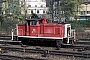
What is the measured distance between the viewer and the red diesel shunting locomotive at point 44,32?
18.6 metres

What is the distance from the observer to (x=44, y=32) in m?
19.1

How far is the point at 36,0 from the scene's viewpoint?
80.2 meters

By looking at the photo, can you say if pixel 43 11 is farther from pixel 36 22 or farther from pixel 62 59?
pixel 62 59

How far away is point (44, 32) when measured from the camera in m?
19.1

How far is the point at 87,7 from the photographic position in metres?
70.8

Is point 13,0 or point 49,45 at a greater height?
point 13,0

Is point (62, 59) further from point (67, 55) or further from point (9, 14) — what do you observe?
point (9, 14)

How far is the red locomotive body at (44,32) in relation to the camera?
18.6m

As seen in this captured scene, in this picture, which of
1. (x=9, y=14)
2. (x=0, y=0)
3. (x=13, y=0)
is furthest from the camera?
(x=0, y=0)

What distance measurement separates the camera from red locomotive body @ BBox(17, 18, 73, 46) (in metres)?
18.6

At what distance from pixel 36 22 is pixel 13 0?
25.6m

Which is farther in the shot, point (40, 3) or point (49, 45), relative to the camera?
point (40, 3)

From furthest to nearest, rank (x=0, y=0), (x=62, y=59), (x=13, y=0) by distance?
(x=0, y=0) < (x=13, y=0) < (x=62, y=59)

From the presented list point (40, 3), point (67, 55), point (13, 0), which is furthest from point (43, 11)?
point (67, 55)
